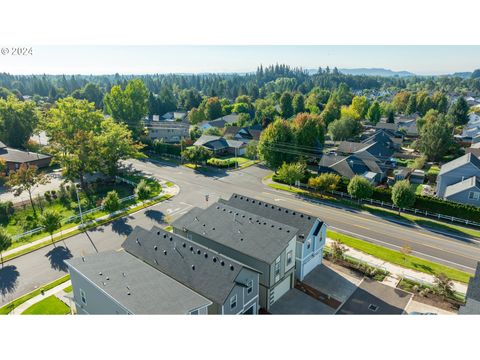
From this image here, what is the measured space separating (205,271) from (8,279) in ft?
66.4

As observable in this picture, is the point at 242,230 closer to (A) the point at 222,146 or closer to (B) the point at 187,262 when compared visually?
(B) the point at 187,262

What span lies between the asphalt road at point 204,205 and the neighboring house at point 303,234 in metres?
9.20

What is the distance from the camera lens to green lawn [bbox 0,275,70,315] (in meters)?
25.7

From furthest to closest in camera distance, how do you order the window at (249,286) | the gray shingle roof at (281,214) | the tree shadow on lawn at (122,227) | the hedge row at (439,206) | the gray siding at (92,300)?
the hedge row at (439,206) < the tree shadow on lawn at (122,227) < the gray shingle roof at (281,214) < the window at (249,286) < the gray siding at (92,300)

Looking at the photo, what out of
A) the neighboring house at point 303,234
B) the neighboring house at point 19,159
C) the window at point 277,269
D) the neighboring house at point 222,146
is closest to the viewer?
the window at point 277,269

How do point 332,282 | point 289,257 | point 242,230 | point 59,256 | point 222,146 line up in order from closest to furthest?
point 289,257, point 242,230, point 332,282, point 59,256, point 222,146

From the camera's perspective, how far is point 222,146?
76875mm

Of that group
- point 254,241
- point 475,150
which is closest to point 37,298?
point 254,241

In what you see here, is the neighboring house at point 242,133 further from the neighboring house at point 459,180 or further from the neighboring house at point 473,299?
the neighboring house at point 473,299

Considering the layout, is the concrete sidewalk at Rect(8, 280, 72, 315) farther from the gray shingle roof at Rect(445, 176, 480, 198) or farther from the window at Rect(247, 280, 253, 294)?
the gray shingle roof at Rect(445, 176, 480, 198)

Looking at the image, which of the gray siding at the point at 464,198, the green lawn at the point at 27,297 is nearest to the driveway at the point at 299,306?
the green lawn at the point at 27,297

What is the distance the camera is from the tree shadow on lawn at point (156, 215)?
42.8 meters

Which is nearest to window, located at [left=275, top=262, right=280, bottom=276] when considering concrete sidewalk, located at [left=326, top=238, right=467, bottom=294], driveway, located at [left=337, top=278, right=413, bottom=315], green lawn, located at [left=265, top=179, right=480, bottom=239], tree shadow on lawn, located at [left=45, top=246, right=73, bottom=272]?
driveway, located at [left=337, top=278, right=413, bottom=315]

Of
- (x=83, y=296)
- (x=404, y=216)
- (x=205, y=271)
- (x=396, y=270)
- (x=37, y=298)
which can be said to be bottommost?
(x=404, y=216)
